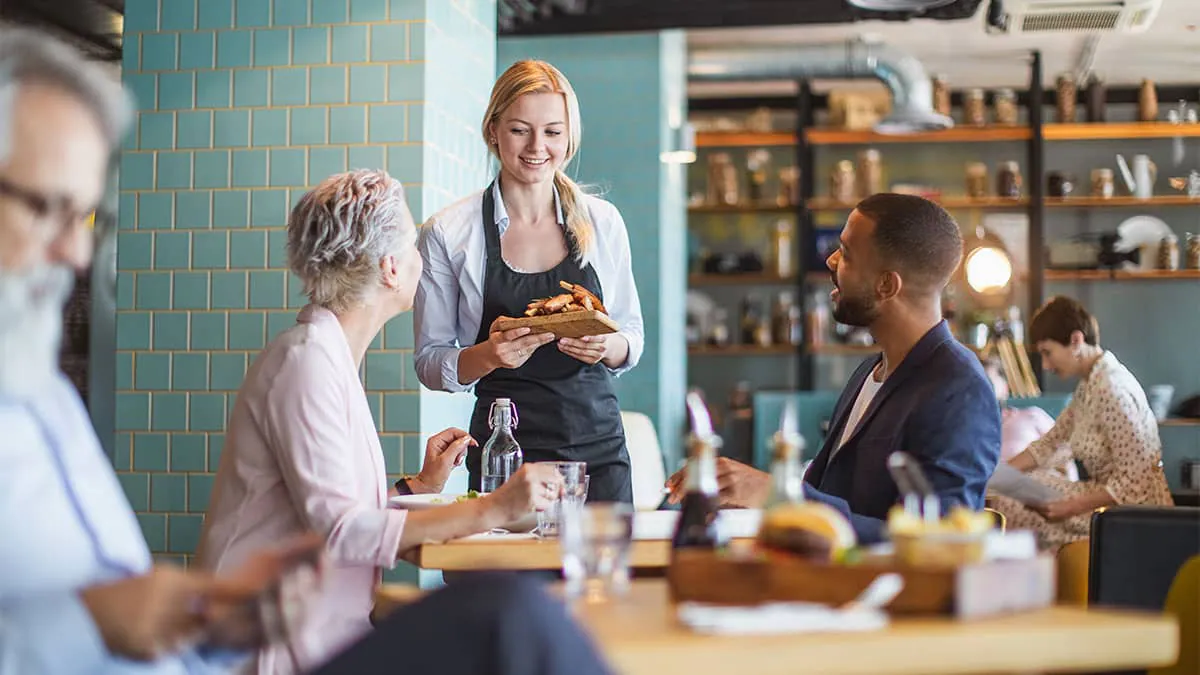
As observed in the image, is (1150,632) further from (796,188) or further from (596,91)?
(796,188)

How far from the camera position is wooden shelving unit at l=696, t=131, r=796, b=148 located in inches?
360

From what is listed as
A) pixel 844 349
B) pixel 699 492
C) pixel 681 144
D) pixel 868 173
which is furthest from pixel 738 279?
pixel 699 492

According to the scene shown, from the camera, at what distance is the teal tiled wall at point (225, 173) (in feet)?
13.5

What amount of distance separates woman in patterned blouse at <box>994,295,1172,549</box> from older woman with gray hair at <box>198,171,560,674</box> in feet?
11.0

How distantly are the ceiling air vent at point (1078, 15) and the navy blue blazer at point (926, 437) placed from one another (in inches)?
181

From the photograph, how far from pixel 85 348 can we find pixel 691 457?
9.91 ft

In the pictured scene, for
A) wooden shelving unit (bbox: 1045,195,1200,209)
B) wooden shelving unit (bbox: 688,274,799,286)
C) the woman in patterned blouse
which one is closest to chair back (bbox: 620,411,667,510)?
the woman in patterned blouse

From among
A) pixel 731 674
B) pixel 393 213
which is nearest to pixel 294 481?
pixel 393 213

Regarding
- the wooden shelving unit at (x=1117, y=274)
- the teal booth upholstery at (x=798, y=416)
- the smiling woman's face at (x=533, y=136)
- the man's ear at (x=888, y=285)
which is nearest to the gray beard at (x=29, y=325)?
the man's ear at (x=888, y=285)

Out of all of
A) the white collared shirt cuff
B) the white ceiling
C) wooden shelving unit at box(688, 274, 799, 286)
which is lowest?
the white collared shirt cuff

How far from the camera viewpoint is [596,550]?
1.75m

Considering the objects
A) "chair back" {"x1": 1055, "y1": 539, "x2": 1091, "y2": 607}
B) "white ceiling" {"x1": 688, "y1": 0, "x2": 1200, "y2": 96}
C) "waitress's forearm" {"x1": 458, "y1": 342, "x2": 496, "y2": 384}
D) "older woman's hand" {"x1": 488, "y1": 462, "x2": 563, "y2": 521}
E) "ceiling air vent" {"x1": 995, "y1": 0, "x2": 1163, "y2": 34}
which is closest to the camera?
"older woman's hand" {"x1": 488, "y1": 462, "x2": 563, "y2": 521}

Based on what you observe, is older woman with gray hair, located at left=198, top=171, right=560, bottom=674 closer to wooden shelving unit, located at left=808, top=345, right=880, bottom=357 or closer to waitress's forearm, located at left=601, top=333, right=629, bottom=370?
waitress's forearm, located at left=601, top=333, right=629, bottom=370

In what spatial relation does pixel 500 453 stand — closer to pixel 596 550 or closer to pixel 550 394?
pixel 550 394
